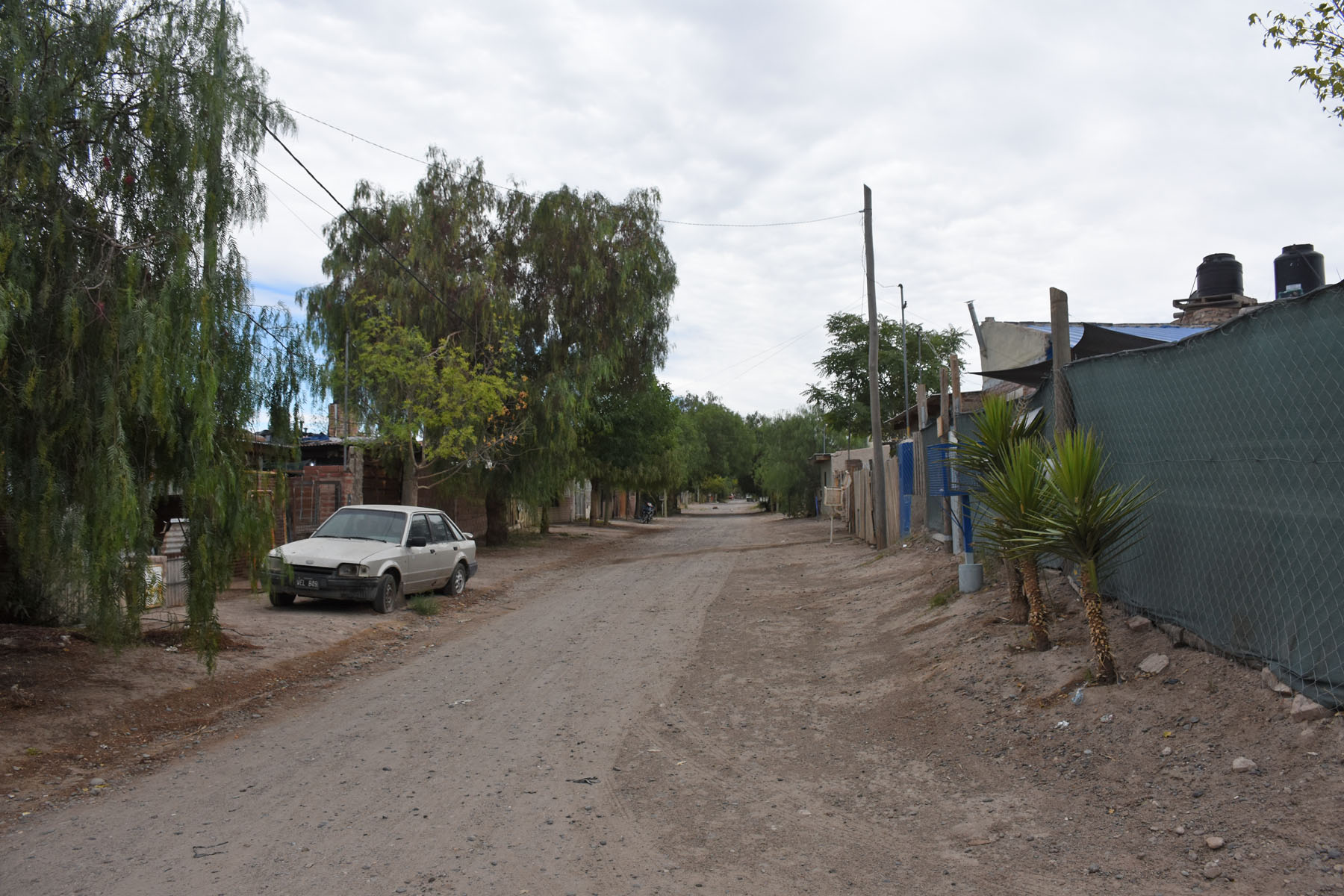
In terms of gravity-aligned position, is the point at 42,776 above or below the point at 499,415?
below

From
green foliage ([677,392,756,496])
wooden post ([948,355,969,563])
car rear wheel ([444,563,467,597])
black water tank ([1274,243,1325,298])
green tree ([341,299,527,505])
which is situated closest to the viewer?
black water tank ([1274,243,1325,298])

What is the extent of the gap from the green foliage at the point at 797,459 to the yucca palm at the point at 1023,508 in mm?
45456

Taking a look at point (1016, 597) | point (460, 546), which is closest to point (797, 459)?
point (460, 546)

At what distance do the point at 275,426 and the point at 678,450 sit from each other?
4613 cm

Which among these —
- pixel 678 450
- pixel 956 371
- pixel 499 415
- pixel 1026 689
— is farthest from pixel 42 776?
pixel 678 450

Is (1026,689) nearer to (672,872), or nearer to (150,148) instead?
(672,872)

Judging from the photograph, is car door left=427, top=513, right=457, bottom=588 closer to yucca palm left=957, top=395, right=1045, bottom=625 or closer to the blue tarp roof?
yucca palm left=957, top=395, right=1045, bottom=625

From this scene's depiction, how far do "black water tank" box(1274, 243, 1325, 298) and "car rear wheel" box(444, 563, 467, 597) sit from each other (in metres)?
12.5

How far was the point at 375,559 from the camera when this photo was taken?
12422 mm

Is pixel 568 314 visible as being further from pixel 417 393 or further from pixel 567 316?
pixel 417 393

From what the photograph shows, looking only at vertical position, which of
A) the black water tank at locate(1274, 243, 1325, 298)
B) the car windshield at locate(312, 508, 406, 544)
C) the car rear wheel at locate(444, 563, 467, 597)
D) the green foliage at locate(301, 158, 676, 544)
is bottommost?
the car rear wheel at locate(444, 563, 467, 597)

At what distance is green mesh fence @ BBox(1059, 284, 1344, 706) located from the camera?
13.9ft

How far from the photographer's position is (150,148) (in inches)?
257

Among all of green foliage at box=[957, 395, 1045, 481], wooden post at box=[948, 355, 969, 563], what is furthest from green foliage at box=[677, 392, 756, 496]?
green foliage at box=[957, 395, 1045, 481]
